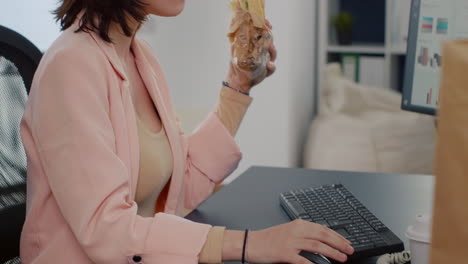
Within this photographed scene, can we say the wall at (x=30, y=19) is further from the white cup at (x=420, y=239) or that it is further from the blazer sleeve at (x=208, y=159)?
the white cup at (x=420, y=239)

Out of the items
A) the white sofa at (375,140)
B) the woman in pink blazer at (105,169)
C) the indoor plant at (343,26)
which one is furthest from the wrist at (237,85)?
the indoor plant at (343,26)

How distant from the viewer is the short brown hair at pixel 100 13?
1.11 metres

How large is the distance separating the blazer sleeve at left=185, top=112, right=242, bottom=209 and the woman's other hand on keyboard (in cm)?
42

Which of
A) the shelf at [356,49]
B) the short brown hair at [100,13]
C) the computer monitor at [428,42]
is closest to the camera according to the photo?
the short brown hair at [100,13]

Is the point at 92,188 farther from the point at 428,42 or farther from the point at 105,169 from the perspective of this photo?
the point at 428,42

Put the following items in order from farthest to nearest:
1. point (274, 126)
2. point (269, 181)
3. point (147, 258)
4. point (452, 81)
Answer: point (274, 126) → point (269, 181) → point (147, 258) → point (452, 81)

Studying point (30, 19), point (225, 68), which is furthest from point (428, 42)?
point (225, 68)

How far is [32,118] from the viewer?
101 centimetres

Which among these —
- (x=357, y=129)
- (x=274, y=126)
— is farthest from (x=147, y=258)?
(x=357, y=129)

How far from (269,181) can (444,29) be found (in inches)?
19.1

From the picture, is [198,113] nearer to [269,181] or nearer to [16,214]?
[269,181]

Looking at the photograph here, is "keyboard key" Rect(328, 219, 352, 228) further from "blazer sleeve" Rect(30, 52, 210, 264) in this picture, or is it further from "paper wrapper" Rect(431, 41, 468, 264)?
"paper wrapper" Rect(431, 41, 468, 264)

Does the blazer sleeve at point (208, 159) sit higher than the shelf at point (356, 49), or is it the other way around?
the blazer sleeve at point (208, 159)

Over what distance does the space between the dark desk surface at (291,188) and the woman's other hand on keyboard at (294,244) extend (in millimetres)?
166
